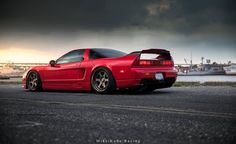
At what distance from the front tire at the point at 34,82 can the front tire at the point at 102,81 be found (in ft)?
7.07

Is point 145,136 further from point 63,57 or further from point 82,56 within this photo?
point 63,57

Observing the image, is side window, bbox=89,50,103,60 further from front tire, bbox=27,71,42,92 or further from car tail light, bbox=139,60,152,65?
front tire, bbox=27,71,42,92

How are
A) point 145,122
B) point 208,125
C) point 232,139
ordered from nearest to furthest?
point 232,139
point 208,125
point 145,122

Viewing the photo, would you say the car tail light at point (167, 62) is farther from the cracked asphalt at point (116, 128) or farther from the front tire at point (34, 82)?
the cracked asphalt at point (116, 128)

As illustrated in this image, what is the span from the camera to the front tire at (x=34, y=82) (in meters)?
9.73

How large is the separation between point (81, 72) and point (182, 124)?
5.92 m

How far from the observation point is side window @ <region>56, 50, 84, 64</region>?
9087 millimetres

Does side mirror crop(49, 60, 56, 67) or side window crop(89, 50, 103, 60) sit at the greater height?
side window crop(89, 50, 103, 60)

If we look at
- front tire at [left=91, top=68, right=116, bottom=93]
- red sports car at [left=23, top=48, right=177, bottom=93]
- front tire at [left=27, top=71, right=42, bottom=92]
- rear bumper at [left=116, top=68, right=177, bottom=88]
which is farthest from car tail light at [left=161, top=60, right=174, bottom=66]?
front tire at [left=27, top=71, right=42, bottom=92]

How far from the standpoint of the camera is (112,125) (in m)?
3.06

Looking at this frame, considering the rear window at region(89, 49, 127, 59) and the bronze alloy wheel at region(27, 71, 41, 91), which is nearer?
the rear window at region(89, 49, 127, 59)

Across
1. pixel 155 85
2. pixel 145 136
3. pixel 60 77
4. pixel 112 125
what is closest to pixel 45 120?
pixel 112 125

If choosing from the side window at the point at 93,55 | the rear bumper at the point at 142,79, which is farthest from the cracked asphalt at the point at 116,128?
the side window at the point at 93,55

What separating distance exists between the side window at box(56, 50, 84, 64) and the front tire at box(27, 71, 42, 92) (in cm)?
85
